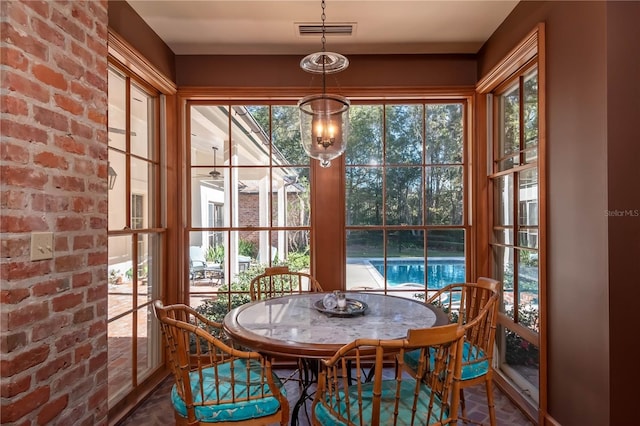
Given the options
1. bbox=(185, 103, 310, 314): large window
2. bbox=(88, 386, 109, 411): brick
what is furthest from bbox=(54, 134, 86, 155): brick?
bbox=(185, 103, 310, 314): large window

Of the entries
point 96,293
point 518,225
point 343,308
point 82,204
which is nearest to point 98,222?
point 82,204

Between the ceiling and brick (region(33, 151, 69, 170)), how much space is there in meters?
1.37

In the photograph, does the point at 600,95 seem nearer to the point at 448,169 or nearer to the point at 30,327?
the point at 448,169

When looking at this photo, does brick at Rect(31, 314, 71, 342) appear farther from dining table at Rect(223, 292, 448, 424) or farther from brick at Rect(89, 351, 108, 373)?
dining table at Rect(223, 292, 448, 424)

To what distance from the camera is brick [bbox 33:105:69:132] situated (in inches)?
56.8

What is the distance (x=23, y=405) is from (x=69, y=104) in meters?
1.28

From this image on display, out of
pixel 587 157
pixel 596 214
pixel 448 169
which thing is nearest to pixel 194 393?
pixel 596 214

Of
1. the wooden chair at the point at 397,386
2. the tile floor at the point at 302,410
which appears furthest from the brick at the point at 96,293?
the wooden chair at the point at 397,386

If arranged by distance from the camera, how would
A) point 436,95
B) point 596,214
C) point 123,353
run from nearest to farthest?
1. point 596,214
2. point 123,353
3. point 436,95

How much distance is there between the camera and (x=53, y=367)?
1521 millimetres

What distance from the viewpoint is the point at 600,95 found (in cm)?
166

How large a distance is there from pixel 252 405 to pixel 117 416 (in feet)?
4.17

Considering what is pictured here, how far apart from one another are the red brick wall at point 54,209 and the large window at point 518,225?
254 cm

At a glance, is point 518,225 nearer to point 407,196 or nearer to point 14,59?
point 407,196
